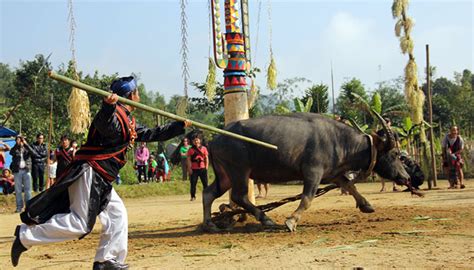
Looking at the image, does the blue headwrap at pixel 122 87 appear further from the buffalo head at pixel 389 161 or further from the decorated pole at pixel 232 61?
the buffalo head at pixel 389 161

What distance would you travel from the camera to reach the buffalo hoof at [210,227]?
30.2 feet

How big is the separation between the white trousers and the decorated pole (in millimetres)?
4972

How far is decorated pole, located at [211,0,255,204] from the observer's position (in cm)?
1037

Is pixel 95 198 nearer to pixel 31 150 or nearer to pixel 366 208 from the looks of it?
pixel 366 208

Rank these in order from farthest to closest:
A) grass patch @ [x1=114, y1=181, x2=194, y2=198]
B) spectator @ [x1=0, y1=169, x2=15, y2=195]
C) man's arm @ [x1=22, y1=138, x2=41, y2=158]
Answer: grass patch @ [x1=114, y1=181, x2=194, y2=198] < spectator @ [x1=0, y1=169, x2=15, y2=195] < man's arm @ [x1=22, y1=138, x2=41, y2=158]

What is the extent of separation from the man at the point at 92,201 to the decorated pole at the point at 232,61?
4.72 metres

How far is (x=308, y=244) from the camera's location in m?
7.38

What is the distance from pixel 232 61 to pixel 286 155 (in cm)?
225

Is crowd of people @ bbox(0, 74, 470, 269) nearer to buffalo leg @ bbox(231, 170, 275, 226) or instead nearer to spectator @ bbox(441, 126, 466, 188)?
buffalo leg @ bbox(231, 170, 275, 226)

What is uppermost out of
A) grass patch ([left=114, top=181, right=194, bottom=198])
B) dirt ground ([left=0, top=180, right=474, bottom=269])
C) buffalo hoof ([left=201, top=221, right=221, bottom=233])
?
grass patch ([left=114, top=181, right=194, bottom=198])

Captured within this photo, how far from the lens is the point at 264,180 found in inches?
372

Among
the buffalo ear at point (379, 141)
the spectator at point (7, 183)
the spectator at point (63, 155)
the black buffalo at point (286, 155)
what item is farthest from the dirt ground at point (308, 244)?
the spectator at point (7, 183)

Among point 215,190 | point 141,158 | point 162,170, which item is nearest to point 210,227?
point 215,190

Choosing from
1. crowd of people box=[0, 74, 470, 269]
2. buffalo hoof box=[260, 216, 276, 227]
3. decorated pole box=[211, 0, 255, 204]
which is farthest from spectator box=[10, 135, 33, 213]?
crowd of people box=[0, 74, 470, 269]
